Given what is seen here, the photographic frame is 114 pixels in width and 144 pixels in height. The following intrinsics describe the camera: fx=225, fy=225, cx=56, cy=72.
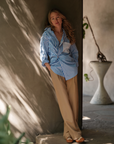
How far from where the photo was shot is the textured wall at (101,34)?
5848 millimetres

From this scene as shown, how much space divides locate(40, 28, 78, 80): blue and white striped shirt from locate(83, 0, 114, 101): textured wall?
11.2 ft

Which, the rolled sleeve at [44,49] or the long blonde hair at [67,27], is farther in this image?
the long blonde hair at [67,27]

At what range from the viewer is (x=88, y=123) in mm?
3494

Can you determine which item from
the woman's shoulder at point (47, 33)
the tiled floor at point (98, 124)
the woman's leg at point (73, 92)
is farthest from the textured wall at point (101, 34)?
the woman's shoulder at point (47, 33)

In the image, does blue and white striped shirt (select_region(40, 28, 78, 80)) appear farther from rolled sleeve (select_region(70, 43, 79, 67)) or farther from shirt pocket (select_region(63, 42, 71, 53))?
rolled sleeve (select_region(70, 43, 79, 67))

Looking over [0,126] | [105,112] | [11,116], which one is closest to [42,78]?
[11,116]

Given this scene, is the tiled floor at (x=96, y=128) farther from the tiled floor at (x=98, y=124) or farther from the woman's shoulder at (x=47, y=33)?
the woman's shoulder at (x=47, y=33)

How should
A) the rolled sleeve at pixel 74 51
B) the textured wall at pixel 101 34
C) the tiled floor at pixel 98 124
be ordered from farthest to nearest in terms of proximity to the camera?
the textured wall at pixel 101 34 < the rolled sleeve at pixel 74 51 < the tiled floor at pixel 98 124

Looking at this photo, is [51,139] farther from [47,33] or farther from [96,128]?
[47,33]

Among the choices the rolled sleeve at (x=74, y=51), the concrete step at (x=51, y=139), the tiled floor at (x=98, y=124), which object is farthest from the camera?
the rolled sleeve at (x=74, y=51)

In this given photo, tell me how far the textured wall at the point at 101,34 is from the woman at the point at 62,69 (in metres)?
3.39

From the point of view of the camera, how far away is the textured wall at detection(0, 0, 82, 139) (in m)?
2.62

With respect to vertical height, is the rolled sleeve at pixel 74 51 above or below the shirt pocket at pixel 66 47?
below

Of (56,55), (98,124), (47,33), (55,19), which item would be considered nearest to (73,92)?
(56,55)
